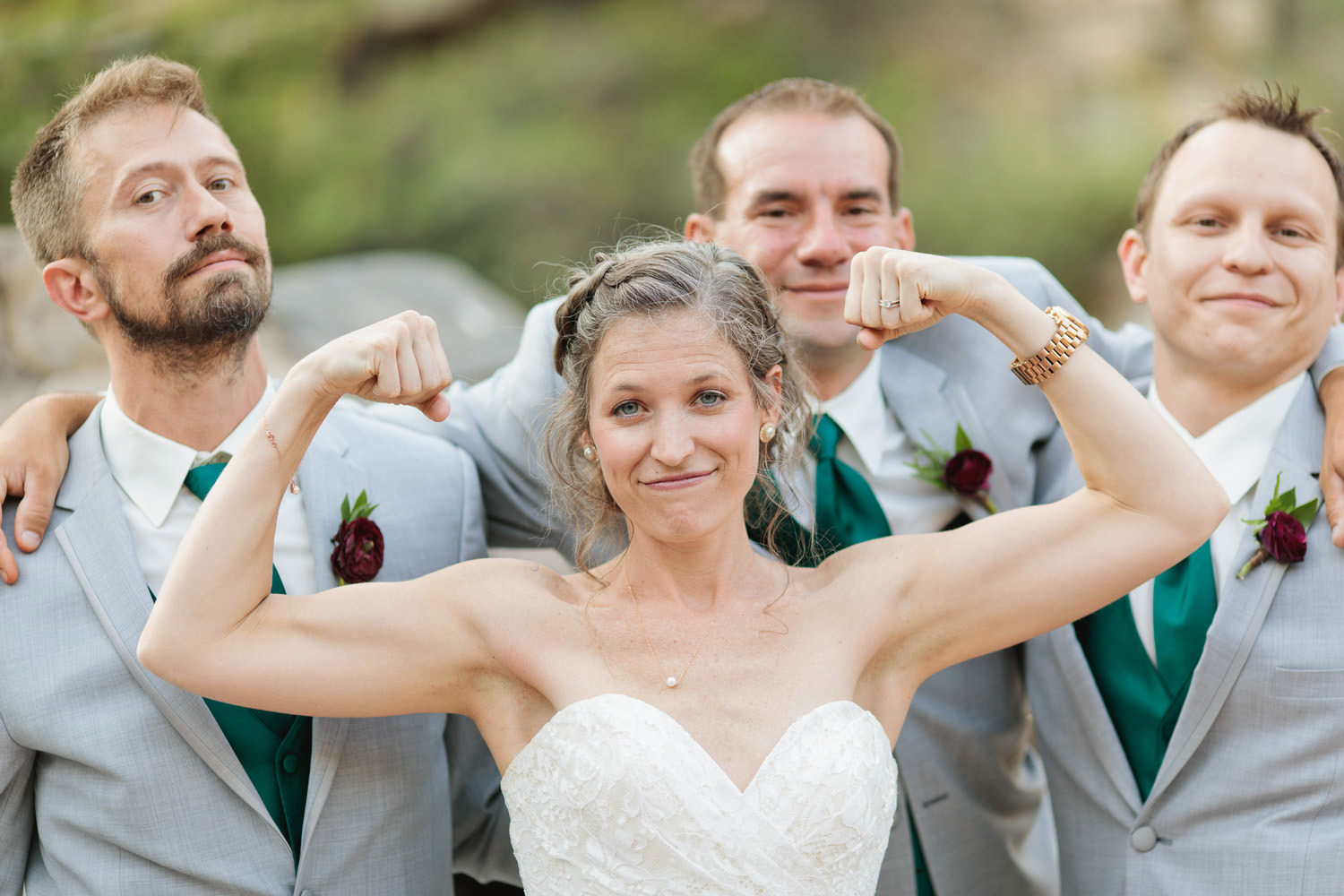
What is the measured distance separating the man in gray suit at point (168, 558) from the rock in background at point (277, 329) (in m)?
2.81

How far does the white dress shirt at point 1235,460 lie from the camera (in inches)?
120

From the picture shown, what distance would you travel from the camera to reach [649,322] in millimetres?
2568

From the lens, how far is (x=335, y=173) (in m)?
11.3

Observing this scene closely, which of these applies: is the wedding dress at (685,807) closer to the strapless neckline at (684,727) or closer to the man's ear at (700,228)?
the strapless neckline at (684,727)

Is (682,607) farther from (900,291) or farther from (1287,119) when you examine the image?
(1287,119)

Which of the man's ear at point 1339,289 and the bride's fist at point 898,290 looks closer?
the bride's fist at point 898,290

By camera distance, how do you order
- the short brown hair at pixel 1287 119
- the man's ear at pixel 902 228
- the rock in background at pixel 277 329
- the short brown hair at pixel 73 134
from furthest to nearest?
the rock in background at pixel 277 329 < the man's ear at pixel 902 228 < the short brown hair at pixel 1287 119 < the short brown hair at pixel 73 134

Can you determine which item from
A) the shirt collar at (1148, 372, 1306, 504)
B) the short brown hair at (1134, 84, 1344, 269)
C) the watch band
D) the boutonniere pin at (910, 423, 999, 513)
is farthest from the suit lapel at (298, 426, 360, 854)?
the short brown hair at (1134, 84, 1344, 269)

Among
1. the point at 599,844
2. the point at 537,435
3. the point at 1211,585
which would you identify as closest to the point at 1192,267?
the point at 1211,585

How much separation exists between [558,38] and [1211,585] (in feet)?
34.3

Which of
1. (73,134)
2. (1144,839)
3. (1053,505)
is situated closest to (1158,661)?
(1144,839)

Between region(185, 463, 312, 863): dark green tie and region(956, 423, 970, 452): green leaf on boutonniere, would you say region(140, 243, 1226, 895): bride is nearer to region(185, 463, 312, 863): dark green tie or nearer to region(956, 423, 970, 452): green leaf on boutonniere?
region(185, 463, 312, 863): dark green tie

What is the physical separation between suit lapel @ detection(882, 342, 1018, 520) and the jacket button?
2.88ft

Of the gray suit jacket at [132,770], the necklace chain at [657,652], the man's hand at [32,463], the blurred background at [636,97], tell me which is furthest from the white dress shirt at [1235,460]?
the blurred background at [636,97]
